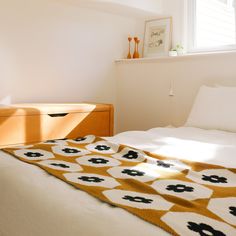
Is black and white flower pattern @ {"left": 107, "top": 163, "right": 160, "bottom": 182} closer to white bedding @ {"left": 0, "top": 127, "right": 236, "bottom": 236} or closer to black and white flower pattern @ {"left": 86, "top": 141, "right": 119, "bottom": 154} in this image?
white bedding @ {"left": 0, "top": 127, "right": 236, "bottom": 236}

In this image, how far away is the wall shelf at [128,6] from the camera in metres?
3.05

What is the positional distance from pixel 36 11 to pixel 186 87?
1536 mm

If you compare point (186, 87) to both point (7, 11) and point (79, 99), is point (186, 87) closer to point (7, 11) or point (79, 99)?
point (79, 99)

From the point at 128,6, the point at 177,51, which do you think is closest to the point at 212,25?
the point at 177,51

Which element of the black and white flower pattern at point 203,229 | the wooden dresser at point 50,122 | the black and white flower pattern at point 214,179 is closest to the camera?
the black and white flower pattern at point 203,229

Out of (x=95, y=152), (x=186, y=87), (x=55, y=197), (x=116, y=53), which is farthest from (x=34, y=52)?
(x=55, y=197)

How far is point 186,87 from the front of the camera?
2953 millimetres

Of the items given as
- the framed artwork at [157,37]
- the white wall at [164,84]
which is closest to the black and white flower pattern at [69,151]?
the white wall at [164,84]

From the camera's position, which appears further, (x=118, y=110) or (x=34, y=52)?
(x=118, y=110)

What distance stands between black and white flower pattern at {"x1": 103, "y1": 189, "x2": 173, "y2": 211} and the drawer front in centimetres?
A: 159

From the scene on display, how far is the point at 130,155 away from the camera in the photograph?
1472 millimetres

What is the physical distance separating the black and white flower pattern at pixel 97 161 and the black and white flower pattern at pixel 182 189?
29 centimetres

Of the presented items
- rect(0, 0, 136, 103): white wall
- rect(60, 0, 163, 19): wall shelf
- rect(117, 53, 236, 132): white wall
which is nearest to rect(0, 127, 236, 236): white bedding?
rect(117, 53, 236, 132): white wall

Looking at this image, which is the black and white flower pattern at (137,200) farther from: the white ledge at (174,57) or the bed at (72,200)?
the white ledge at (174,57)
